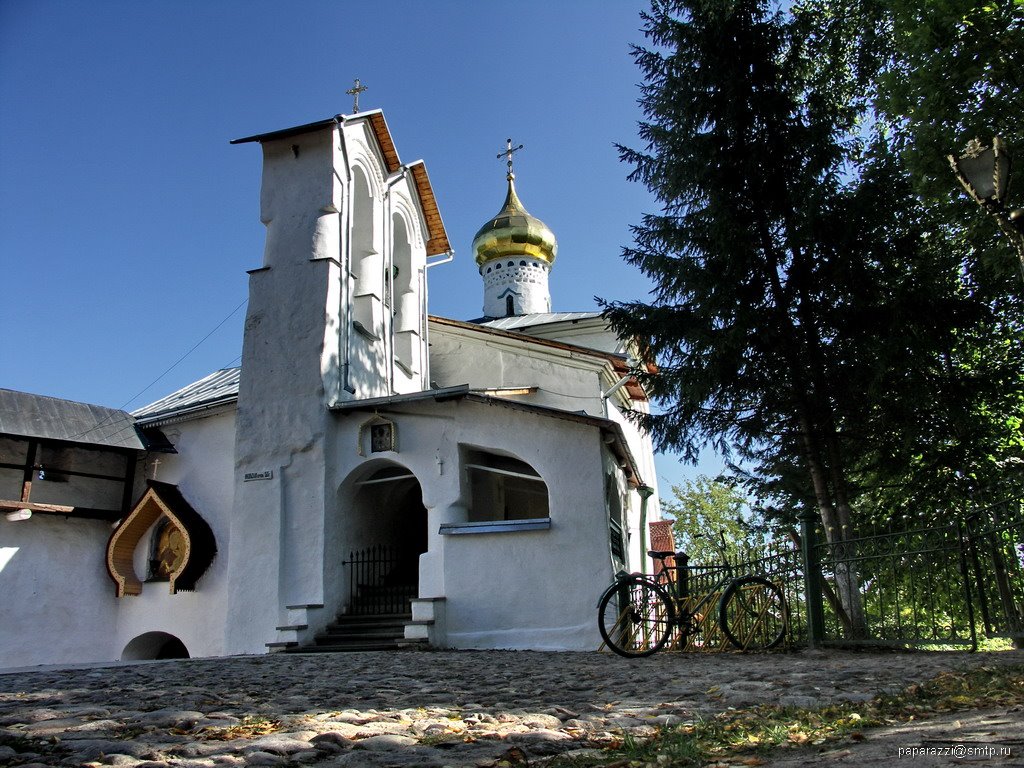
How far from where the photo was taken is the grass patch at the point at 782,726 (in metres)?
3.46

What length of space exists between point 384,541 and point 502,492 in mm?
2497

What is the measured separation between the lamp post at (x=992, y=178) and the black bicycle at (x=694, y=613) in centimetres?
455

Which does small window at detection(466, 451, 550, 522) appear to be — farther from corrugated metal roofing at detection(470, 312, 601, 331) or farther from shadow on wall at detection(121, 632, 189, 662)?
corrugated metal roofing at detection(470, 312, 601, 331)

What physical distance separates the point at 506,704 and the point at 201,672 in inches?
138

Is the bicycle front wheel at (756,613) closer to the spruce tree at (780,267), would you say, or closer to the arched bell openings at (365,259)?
the spruce tree at (780,267)

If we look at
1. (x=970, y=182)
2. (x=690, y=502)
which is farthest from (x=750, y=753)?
(x=690, y=502)

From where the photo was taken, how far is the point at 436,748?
3646 millimetres

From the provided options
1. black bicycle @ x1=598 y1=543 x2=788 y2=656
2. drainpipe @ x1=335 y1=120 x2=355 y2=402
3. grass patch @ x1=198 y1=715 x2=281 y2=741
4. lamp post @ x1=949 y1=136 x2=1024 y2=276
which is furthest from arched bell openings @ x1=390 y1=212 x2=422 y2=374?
grass patch @ x1=198 y1=715 x2=281 y2=741

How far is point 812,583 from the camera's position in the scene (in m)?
9.46

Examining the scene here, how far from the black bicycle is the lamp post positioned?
455 centimetres

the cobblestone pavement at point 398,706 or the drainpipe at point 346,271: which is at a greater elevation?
the drainpipe at point 346,271

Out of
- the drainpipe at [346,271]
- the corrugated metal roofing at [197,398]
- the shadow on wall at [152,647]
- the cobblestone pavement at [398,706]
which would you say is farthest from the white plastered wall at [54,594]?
the cobblestone pavement at [398,706]

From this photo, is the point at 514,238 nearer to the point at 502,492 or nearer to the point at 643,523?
the point at 643,523

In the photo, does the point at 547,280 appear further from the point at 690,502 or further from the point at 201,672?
the point at 201,672
